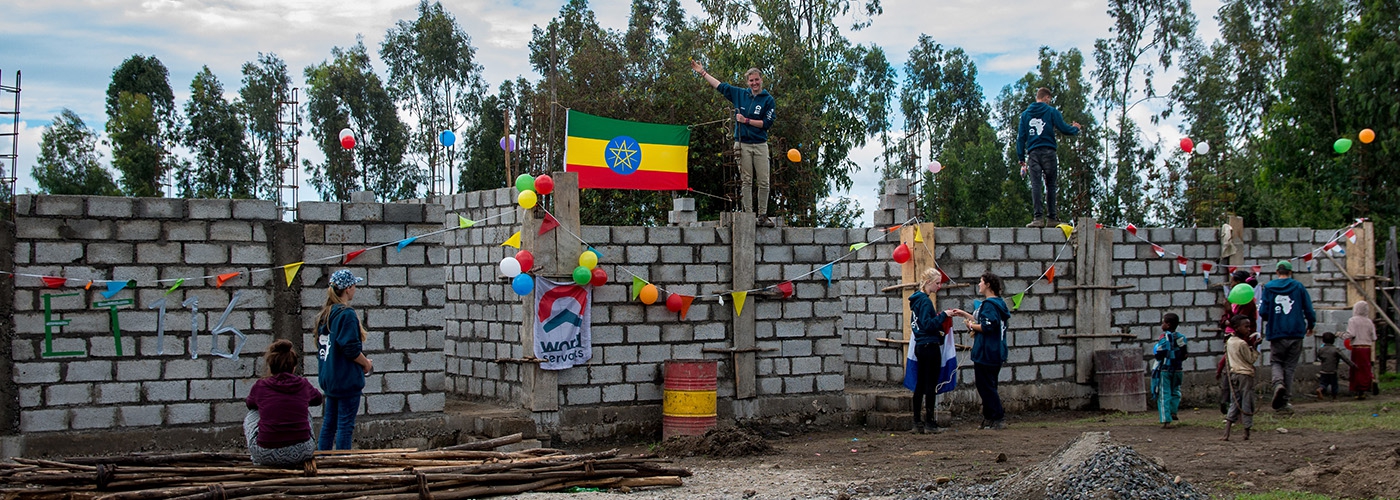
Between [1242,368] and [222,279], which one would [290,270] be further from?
[1242,368]

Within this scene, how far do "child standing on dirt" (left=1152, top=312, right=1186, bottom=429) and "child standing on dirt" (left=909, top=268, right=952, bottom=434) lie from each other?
6.74 ft

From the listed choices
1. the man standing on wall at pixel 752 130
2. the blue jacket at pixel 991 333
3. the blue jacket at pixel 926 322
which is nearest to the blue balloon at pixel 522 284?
the man standing on wall at pixel 752 130

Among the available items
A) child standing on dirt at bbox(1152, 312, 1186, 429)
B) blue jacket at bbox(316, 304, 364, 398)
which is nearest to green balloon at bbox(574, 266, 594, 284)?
blue jacket at bbox(316, 304, 364, 398)

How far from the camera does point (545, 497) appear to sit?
7512 millimetres

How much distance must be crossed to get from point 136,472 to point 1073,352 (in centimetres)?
979

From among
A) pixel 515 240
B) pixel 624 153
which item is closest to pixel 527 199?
pixel 515 240

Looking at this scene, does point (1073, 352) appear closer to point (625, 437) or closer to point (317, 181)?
point (625, 437)

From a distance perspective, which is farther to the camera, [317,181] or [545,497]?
[317,181]

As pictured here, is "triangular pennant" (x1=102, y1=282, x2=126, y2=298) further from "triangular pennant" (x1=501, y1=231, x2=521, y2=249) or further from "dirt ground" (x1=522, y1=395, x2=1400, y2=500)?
"dirt ground" (x1=522, y1=395, x2=1400, y2=500)

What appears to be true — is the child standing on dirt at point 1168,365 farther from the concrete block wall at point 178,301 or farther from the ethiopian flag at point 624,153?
the concrete block wall at point 178,301

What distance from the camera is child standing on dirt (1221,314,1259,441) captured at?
9.92m

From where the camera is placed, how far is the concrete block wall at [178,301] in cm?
855

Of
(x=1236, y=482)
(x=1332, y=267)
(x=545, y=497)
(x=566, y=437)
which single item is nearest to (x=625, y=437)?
(x=566, y=437)

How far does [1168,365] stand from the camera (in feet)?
36.5
